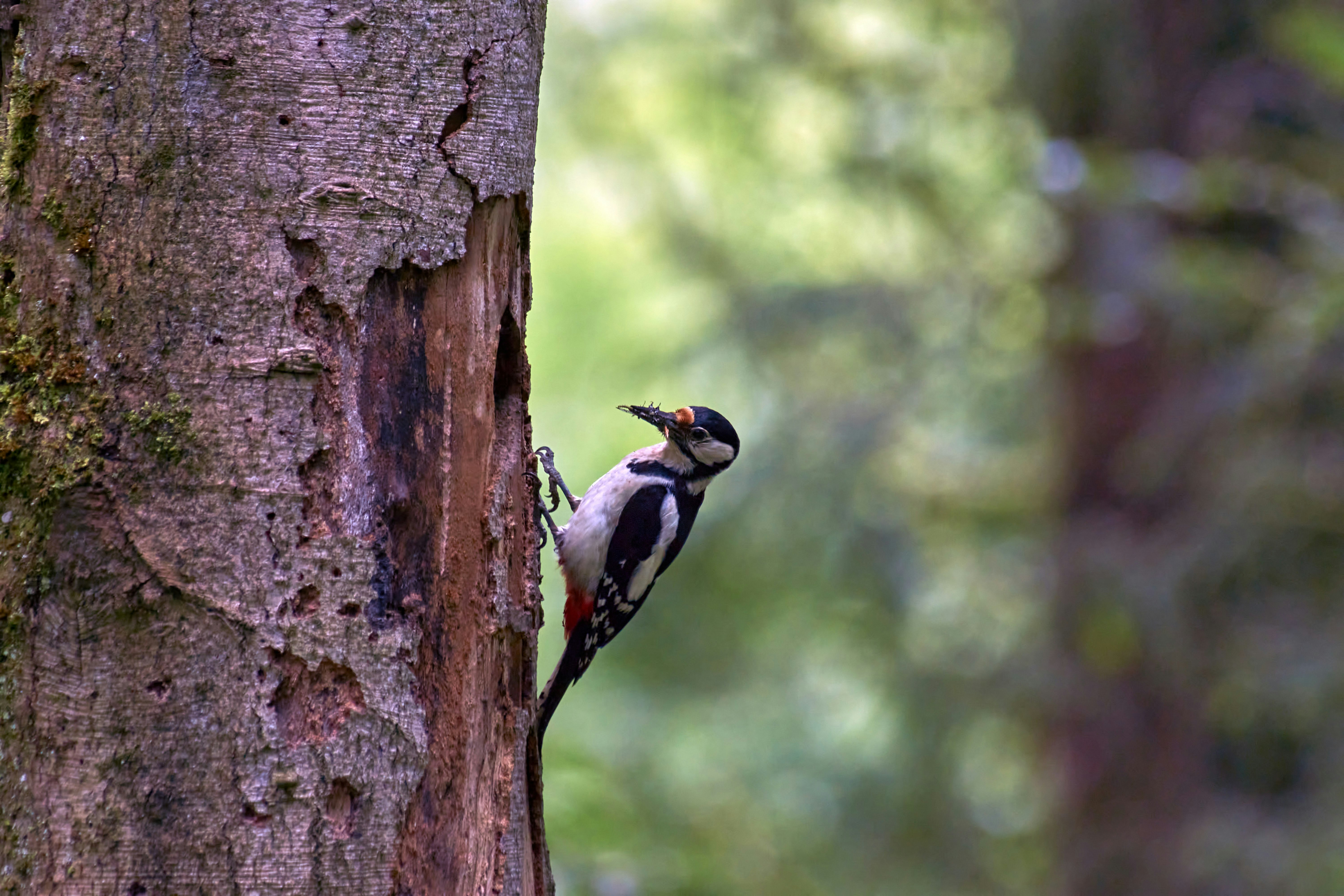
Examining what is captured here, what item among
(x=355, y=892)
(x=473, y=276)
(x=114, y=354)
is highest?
(x=473, y=276)

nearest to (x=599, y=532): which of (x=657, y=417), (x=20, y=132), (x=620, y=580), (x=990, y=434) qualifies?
(x=620, y=580)

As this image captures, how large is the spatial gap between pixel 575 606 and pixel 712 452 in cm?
77

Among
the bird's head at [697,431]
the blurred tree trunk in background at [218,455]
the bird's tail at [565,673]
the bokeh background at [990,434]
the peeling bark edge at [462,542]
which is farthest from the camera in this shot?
the bokeh background at [990,434]

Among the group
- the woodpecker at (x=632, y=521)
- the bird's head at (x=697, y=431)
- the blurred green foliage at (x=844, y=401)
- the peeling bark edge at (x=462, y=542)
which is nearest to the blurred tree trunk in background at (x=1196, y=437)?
the blurred green foliage at (x=844, y=401)

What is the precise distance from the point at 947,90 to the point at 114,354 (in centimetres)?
508

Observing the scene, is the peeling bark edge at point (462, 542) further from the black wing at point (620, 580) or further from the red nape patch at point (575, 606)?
the red nape patch at point (575, 606)

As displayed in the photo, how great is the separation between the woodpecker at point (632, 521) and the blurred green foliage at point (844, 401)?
124 cm

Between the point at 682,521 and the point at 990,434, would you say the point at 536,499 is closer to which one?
the point at 682,521

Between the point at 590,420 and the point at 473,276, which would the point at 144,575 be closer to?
the point at 473,276

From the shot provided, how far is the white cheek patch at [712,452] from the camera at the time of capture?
4.50m

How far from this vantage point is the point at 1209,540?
5051 millimetres

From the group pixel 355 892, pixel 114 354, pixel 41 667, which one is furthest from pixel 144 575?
pixel 355 892

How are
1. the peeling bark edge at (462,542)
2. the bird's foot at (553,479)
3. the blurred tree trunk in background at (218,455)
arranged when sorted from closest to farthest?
the blurred tree trunk in background at (218,455), the peeling bark edge at (462,542), the bird's foot at (553,479)

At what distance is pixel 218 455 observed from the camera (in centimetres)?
182
